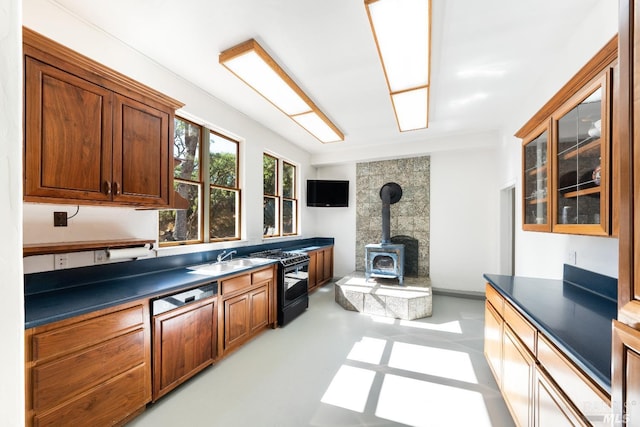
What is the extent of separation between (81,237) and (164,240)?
780mm

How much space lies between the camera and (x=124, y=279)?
223 cm

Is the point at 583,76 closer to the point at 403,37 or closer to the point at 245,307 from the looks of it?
the point at 403,37

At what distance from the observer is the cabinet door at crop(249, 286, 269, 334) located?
2.95 m

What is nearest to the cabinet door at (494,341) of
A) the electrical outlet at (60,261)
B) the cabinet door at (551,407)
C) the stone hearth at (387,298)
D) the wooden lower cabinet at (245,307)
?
the cabinet door at (551,407)

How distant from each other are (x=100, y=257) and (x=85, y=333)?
81 cm

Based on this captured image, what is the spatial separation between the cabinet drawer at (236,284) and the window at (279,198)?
175cm

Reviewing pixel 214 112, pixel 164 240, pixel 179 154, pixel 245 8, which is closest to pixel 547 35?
pixel 245 8

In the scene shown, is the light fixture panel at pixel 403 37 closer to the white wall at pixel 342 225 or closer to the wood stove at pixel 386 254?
the wood stove at pixel 386 254

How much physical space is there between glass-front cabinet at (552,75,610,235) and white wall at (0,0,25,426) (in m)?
2.10

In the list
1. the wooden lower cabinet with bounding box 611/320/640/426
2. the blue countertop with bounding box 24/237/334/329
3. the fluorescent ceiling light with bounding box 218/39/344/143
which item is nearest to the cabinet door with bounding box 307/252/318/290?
the blue countertop with bounding box 24/237/334/329

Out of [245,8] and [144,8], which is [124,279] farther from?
[245,8]

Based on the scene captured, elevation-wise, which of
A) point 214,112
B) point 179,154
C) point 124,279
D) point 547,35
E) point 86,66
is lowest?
point 124,279

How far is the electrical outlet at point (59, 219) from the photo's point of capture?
189 centimetres

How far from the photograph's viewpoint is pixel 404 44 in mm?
2053
